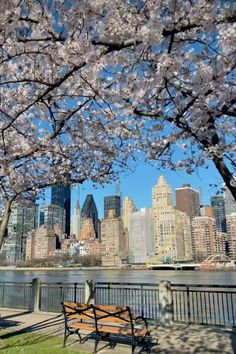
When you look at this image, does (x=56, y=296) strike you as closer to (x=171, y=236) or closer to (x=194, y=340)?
(x=194, y=340)

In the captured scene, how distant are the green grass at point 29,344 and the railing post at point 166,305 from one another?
3.43 meters

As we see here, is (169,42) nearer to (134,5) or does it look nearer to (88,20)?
(134,5)

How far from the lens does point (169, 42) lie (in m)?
5.34

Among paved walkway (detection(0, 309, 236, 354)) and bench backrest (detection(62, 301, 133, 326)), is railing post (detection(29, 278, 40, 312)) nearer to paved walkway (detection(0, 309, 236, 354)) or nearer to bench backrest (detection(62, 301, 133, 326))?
paved walkway (detection(0, 309, 236, 354))

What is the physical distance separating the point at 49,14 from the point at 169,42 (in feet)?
5.85

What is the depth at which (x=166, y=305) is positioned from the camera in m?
11.5

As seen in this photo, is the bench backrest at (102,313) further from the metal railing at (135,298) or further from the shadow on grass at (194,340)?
the metal railing at (135,298)

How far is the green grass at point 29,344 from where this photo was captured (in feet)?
26.2

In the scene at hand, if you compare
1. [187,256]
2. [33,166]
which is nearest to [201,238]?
[187,256]

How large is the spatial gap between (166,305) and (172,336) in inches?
75.3

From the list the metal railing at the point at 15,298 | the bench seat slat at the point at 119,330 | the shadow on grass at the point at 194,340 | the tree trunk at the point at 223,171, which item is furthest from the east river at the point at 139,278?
the tree trunk at the point at 223,171

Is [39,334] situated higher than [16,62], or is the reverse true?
[16,62]

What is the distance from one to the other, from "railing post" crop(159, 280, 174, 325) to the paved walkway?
1.07 feet

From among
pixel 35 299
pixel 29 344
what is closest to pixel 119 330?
pixel 29 344
